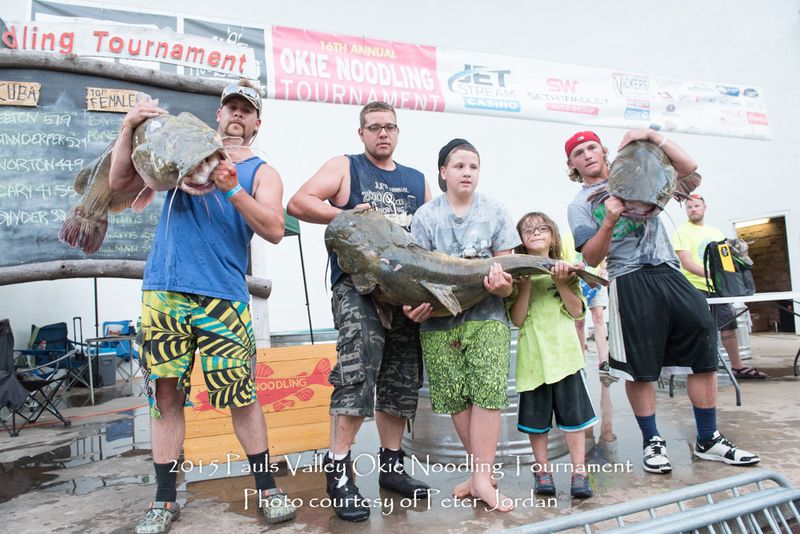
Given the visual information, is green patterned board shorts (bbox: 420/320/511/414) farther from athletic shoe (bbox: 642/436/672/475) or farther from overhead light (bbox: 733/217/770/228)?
overhead light (bbox: 733/217/770/228)

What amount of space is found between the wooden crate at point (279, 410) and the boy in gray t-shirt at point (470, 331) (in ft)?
3.18

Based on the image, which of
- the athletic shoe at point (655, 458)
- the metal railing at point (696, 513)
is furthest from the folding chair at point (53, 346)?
the metal railing at point (696, 513)

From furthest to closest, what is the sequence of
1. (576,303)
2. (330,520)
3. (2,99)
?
(2,99)
(576,303)
(330,520)

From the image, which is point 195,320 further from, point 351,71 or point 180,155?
point 351,71

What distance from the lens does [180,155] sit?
1.79 metres

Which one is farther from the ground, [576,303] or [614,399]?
[576,303]

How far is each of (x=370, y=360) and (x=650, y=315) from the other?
150 centimetres

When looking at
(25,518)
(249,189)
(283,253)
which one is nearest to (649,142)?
(249,189)

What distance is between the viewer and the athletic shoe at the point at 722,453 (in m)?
2.41

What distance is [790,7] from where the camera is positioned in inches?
403

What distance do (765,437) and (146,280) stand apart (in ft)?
11.3

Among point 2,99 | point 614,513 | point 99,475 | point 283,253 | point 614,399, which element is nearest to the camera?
point 614,513

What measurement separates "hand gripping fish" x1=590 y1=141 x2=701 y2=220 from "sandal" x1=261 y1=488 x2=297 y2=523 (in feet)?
6.64

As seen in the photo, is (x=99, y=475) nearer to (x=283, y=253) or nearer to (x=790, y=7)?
(x=283, y=253)
